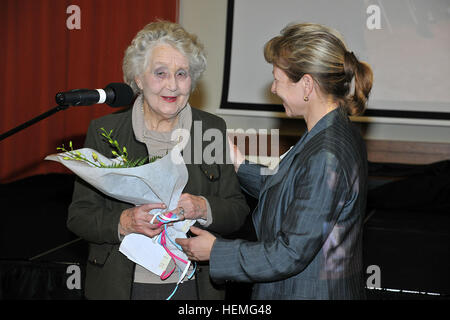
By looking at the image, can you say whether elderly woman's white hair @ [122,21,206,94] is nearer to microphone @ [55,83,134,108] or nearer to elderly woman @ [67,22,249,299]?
elderly woman @ [67,22,249,299]

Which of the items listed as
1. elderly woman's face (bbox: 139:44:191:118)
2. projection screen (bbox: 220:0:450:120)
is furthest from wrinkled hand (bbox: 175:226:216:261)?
projection screen (bbox: 220:0:450:120)

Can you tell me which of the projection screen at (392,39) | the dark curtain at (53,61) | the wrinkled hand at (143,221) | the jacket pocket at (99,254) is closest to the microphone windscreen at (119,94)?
the wrinkled hand at (143,221)

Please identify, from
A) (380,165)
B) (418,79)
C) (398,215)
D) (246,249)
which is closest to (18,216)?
(246,249)

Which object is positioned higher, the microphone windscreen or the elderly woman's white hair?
the elderly woman's white hair

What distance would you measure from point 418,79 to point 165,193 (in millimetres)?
3409

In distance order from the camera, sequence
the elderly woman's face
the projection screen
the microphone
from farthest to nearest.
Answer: the projection screen, the elderly woman's face, the microphone

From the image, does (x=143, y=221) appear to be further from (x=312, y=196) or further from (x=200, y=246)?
(x=312, y=196)

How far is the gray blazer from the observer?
1353 mm

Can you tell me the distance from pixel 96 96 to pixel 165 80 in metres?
0.54

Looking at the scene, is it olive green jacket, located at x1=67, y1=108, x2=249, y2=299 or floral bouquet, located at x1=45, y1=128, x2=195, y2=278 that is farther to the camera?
olive green jacket, located at x1=67, y1=108, x2=249, y2=299

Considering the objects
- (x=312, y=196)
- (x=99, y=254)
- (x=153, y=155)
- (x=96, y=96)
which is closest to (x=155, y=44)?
(x=153, y=155)

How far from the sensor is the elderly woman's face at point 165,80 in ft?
6.15

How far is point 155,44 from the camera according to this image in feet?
6.16

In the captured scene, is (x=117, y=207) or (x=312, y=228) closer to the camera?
(x=312, y=228)
